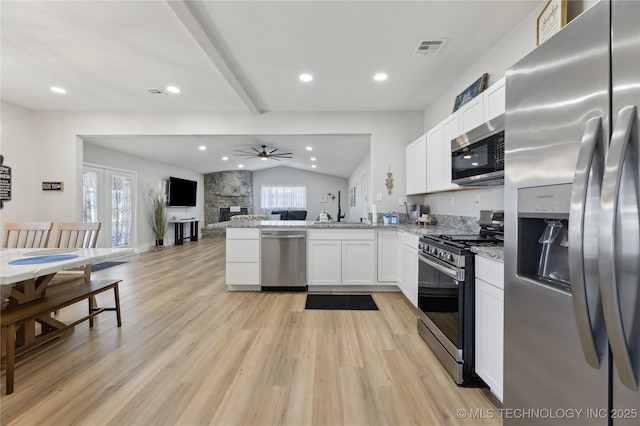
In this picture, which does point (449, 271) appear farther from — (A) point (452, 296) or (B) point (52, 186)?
(B) point (52, 186)

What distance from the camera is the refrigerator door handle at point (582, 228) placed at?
2.71 feet

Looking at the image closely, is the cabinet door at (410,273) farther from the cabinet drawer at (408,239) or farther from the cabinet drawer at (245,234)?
the cabinet drawer at (245,234)

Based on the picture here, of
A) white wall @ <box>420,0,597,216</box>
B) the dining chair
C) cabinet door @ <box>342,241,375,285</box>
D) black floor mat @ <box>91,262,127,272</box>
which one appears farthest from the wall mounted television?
white wall @ <box>420,0,597,216</box>

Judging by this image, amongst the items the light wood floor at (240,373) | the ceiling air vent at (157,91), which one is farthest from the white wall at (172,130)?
the light wood floor at (240,373)

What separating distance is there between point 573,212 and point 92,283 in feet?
11.3

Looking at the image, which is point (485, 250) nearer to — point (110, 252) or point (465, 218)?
point (465, 218)

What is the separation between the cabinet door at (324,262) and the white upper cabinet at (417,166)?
1259mm

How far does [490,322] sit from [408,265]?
1.55m

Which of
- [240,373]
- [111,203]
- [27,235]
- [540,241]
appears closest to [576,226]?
[540,241]

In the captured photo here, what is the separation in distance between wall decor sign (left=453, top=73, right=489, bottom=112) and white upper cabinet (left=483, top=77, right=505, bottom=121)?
0.54 meters

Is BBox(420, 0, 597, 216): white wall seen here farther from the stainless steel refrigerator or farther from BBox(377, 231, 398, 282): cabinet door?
the stainless steel refrigerator

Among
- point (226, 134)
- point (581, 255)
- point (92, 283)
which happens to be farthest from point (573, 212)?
point (226, 134)

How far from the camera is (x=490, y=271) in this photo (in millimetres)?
1591

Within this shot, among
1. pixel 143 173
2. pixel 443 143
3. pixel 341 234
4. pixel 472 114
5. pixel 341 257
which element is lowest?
pixel 341 257
